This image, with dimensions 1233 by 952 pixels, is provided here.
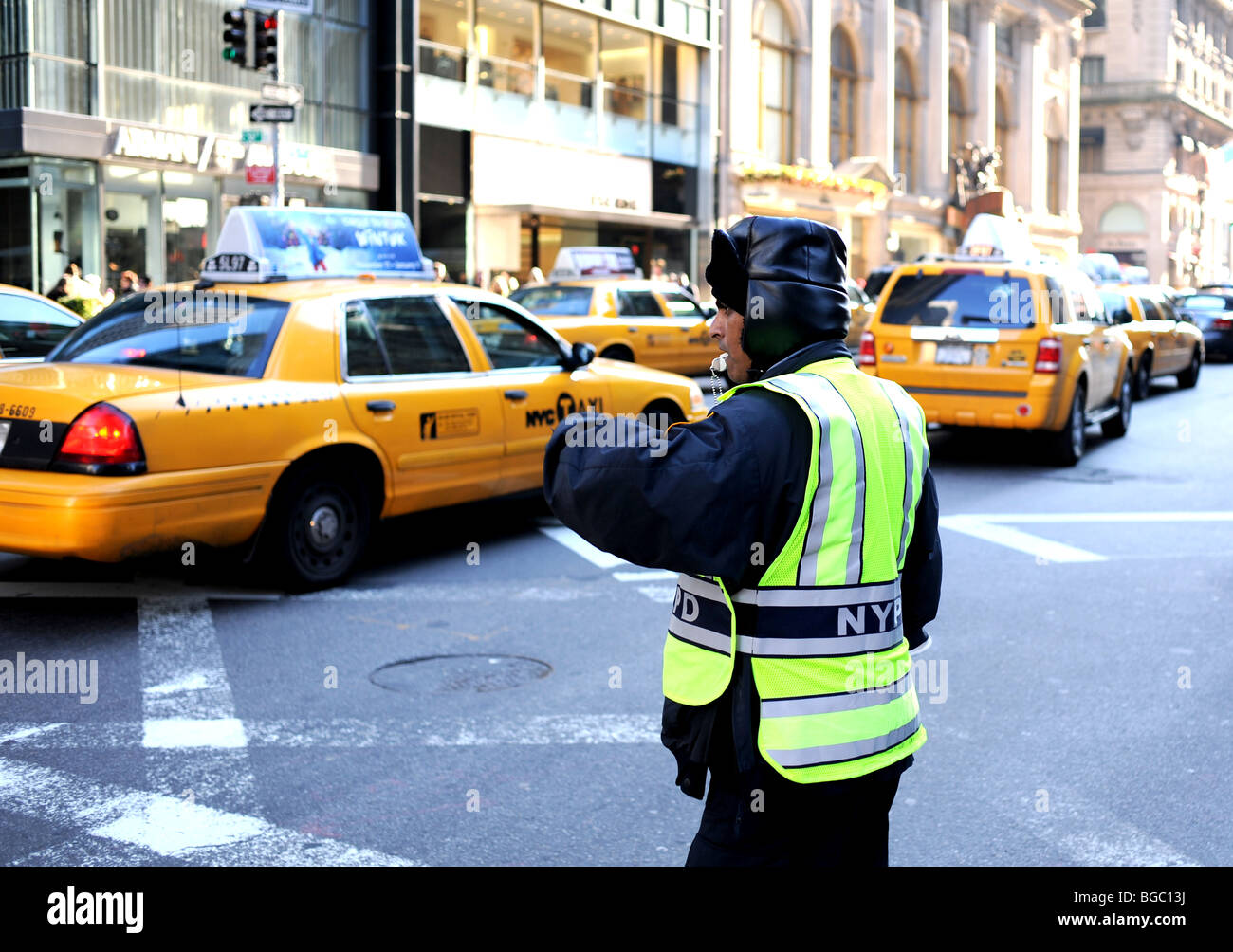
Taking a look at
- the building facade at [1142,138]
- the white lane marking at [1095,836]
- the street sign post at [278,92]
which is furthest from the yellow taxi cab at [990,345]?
the building facade at [1142,138]

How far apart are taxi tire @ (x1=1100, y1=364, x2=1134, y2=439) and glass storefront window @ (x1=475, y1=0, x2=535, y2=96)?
707 inches

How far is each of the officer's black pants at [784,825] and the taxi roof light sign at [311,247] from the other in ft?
20.4

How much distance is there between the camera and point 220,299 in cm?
774

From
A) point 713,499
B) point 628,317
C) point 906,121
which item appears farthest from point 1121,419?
point 906,121

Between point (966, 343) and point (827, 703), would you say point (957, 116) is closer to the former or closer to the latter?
point (966, 343)

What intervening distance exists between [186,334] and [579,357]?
265cm

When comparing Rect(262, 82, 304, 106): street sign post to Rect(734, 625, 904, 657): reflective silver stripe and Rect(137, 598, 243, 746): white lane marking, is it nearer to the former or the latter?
Rect(137, 598, 243, 746): white lane marking

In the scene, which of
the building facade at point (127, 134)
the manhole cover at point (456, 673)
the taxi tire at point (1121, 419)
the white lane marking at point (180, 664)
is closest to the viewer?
the white lane marking at point (180, 664)

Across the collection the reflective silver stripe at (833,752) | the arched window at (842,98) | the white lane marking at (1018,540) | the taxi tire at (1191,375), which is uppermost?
the arched window at (842,98)

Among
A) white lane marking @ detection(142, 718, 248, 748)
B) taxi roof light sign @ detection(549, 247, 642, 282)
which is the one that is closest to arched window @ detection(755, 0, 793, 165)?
taxi roof light sign @ detection(549, 247, 642, 282)

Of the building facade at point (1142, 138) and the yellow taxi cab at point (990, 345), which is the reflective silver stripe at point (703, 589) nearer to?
the yellow taxi cab at point (990, 345)

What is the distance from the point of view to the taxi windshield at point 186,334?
7410mm

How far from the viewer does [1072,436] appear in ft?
42.7
